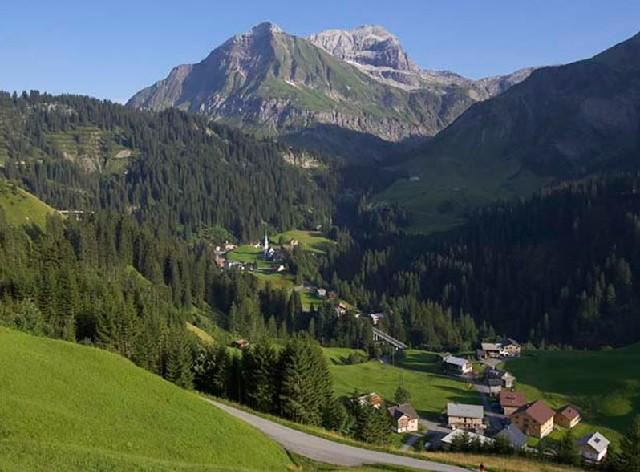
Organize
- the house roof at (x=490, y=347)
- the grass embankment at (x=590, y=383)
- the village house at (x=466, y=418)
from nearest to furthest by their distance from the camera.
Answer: the village house at (x=466, y=418) < the grass embankment at (x=590, y=383) < the house roof at (x=490, y=347)

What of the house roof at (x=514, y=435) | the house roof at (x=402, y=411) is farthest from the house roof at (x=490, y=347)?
the house roof at (x=402, y=411)

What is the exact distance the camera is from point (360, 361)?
155500mm

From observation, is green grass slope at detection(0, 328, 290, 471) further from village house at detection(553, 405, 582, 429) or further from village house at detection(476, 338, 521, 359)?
village house at detection(476, 338, 521, 359)

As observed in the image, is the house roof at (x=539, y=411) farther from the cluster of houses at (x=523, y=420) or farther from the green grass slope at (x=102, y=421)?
the green grass slope at (x=102, y=421)

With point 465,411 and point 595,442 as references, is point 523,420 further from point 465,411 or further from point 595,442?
point 595,442

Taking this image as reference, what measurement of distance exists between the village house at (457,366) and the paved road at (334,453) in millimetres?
98928

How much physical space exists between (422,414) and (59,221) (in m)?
106

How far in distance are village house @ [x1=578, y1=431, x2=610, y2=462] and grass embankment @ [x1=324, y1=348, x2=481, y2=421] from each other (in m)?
26.0

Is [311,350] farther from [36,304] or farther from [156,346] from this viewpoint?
[36,304]

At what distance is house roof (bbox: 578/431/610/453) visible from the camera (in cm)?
9831

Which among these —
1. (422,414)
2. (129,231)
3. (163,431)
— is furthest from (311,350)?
(129,231)

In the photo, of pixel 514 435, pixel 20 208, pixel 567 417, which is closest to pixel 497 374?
pixel 567 417

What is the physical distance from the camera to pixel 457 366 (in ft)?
487

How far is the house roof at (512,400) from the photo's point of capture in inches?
4703
